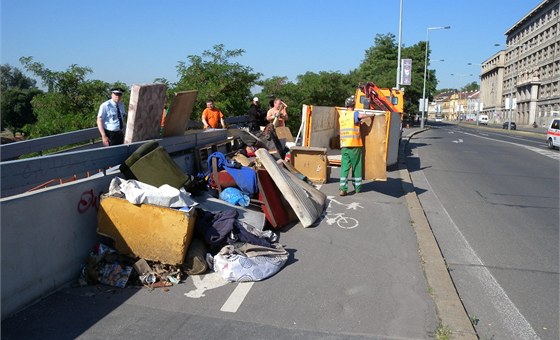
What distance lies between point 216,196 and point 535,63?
326ft

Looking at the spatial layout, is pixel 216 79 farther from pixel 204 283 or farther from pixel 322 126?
pixel 204 283

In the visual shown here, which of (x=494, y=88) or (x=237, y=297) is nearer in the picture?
(x=237, y=297)

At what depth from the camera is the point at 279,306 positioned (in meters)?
4.14

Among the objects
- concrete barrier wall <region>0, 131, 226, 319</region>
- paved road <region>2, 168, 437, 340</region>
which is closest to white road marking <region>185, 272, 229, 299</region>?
paved road <region>2, 168, 437, 340</region>

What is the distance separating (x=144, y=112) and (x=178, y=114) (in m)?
1.04

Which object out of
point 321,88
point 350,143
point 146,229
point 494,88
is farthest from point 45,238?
point 494,88

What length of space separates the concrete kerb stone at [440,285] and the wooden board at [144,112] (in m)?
4.25

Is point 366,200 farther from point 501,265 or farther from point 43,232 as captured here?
point 43,232

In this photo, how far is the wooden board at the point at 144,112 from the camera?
6.90 m

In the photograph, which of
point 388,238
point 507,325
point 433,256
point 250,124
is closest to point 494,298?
point 507,325

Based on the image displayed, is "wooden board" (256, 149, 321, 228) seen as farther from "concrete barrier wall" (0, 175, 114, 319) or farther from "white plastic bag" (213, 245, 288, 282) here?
"concrete barrier wall" (0, 175, 114, 319)

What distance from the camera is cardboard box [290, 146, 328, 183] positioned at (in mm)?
10141

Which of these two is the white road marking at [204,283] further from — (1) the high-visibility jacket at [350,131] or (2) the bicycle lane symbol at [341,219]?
(1) the high-visibility jacket at [350,131]

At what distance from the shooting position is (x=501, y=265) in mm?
→ 5719
